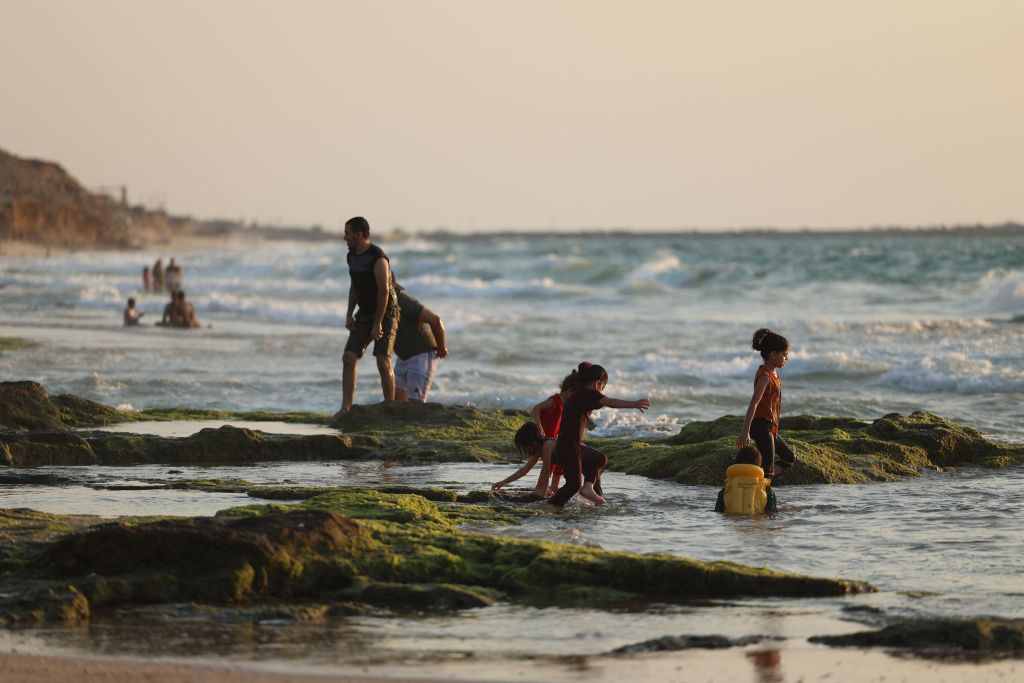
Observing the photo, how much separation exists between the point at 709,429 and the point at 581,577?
17.6ft

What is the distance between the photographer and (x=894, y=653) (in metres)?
5.93

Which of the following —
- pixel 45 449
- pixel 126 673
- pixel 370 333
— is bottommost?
pixel 126 673

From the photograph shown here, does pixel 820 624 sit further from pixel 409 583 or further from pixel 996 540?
pixel 996 540

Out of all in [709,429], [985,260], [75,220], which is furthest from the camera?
[75,220]

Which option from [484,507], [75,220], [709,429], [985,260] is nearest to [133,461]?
[484,507]

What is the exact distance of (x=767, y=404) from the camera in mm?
9750

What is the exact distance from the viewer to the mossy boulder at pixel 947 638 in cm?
598

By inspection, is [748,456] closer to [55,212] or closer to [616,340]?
[616,340]

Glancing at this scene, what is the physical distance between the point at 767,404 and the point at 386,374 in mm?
4586

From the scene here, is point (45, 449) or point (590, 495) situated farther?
point (45, 449)

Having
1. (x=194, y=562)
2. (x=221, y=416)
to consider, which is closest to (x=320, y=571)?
(x=194, y=562)

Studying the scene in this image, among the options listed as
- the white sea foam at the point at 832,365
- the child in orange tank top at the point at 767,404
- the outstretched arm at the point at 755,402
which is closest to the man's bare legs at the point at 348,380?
the child in orange tank top at the point at 767,404

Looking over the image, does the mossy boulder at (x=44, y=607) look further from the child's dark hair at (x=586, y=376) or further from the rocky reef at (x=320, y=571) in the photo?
the child's dark hair at (x=586, y=376)

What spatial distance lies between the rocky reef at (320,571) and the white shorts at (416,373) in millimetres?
6155
